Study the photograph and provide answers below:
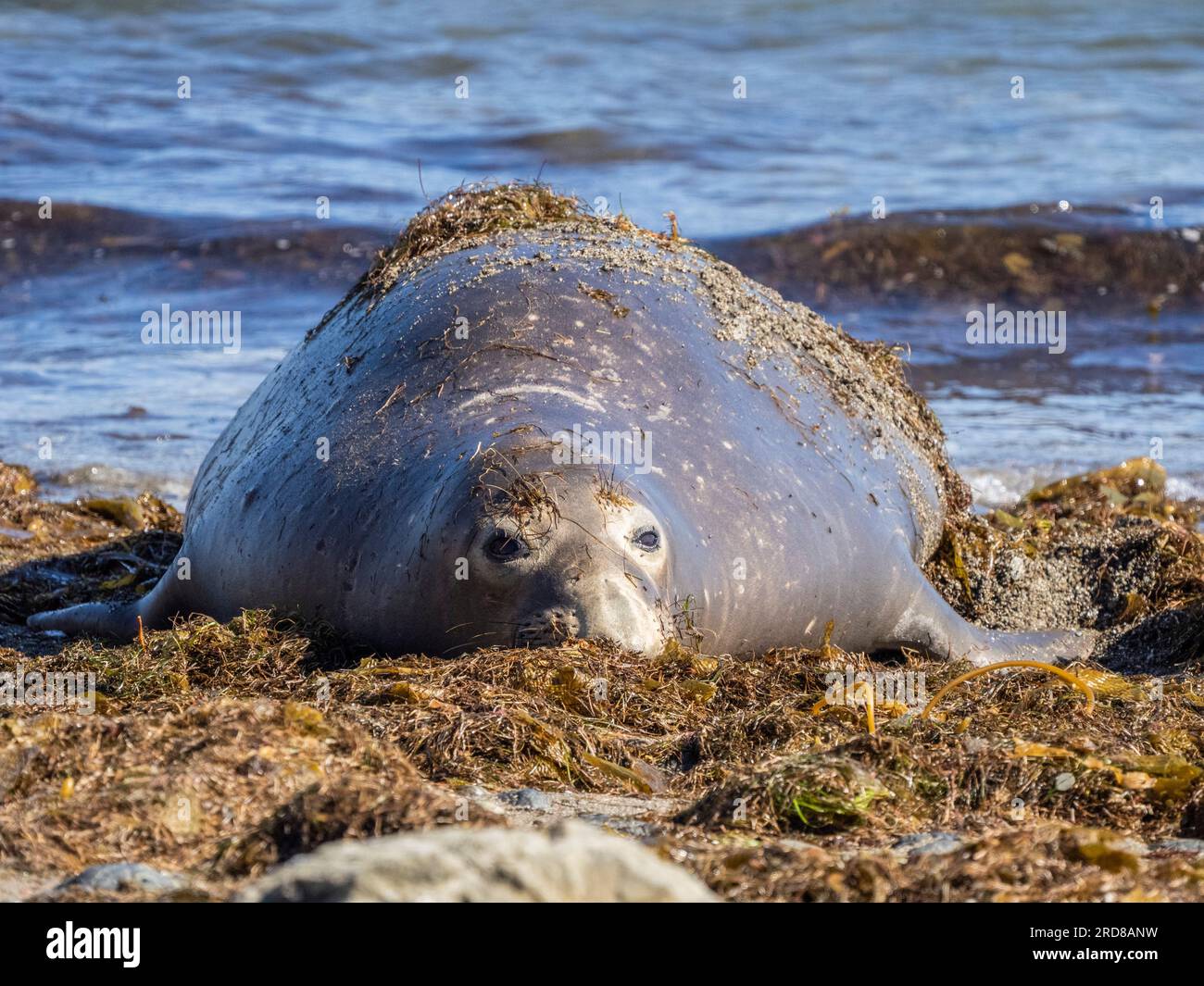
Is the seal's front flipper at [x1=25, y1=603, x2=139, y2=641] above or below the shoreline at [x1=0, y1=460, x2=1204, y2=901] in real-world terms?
above

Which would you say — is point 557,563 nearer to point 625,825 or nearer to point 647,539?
point 647,539

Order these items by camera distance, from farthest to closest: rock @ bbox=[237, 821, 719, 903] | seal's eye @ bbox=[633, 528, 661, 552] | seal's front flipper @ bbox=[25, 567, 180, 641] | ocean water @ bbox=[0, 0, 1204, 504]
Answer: ocean water @ bbox=[0, 0, 1204, 504] < seal's front flipper @ bbox=[25, 567, 180, 641] < seal's eye @ bbox=[633, 528, 661, 552] < rock @ bbox=[237, 821, 719, 903]

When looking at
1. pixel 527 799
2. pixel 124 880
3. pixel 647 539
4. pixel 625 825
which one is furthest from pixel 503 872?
pixel 647 539

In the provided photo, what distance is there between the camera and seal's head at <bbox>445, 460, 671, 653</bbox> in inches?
177

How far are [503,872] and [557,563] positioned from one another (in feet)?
7.65

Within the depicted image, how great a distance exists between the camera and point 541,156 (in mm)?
21203

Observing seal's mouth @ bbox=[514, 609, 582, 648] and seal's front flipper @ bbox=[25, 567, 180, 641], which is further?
seal's front flipper @ bbox=[25, 567, 180, 641]

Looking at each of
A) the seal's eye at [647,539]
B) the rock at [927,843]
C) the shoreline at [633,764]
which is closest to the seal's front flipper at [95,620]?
the shoreline at [633,764]

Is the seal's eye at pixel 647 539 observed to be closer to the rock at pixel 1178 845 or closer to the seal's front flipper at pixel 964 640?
the seal's front flipper at pixel 964 640

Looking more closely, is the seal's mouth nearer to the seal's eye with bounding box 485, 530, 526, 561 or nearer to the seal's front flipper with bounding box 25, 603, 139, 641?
the seal's eye with bounding box 485, 530, 526, 561

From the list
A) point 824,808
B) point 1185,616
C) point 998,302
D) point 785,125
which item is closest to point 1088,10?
point 785,125

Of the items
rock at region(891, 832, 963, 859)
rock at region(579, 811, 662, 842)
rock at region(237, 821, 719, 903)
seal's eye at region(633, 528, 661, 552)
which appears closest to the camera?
rock at region(237, 821, 719, 903)

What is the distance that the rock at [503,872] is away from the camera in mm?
2176

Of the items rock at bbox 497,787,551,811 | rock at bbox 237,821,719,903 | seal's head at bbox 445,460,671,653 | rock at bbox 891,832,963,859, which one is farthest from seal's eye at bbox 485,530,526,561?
rock at bbox 237,821,719,903
